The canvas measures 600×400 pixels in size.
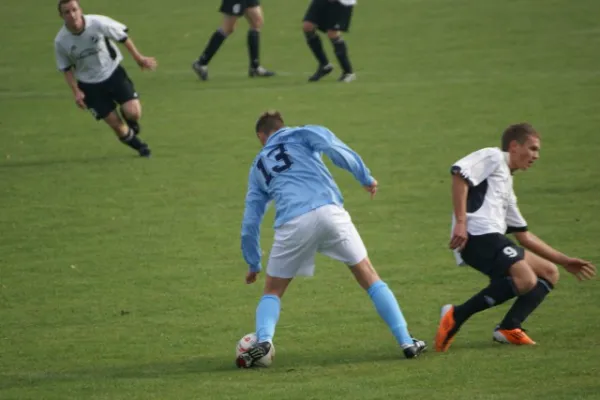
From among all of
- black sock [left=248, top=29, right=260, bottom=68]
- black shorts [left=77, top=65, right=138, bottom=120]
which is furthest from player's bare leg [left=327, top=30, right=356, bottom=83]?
black shorts [left=77, top=65, right=138, bottom=120]

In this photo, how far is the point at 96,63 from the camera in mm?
15391

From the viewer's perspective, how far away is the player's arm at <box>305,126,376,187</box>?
831cm

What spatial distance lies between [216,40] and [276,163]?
1138cm

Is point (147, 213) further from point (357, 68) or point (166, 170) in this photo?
point (357, 68)

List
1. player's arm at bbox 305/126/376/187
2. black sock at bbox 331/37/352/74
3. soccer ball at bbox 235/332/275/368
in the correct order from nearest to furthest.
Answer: player's arm at bbox 305/126/376/187 < soccer ball at bbox 235/332/275/368 < black sock at bbox 331/37/352/74

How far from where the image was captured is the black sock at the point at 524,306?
8.75 meters

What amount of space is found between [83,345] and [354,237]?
7.38 ft

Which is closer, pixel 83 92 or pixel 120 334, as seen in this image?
pixel 120 334

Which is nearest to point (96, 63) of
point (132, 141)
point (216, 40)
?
point (132, 141)

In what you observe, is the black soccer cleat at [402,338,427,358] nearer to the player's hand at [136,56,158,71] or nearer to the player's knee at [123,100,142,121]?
the player's hand at [136,56,158,71]

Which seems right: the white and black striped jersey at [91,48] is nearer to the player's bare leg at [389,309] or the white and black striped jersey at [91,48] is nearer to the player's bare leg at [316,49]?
the player's bare leg at [316,49]

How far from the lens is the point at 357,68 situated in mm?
20812

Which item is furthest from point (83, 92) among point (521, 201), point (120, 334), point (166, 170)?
point (120, 334)

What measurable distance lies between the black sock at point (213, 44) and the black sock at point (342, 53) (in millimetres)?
1781
